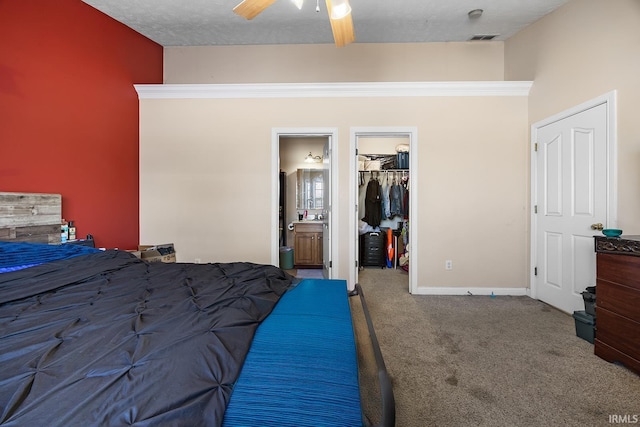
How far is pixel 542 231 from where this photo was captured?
296 centimetres

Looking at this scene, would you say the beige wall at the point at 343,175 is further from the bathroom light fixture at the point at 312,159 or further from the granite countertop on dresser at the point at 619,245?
Result: the bathroom light fixture at the point at 312,159

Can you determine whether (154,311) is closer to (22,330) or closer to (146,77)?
(22,330)

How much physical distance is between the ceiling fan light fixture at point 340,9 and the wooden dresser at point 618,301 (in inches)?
88.6

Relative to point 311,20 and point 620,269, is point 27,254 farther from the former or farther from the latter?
point 620,269

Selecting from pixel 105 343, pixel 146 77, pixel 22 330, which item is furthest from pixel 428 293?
pixel 146 77

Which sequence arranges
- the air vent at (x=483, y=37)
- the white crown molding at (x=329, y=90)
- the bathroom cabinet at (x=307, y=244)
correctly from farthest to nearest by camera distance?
the bathroom cabinet at (x=307, y=244) < the air vent at (x=483, y=37) < the white crown molding at (x=329, y=90)

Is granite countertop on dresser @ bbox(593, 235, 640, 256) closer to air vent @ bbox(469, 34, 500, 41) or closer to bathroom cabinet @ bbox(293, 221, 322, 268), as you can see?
air vent @ bbox(469, 34, 500, 41)

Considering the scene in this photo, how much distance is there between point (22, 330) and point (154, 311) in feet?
1.36

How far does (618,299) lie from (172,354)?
2565mm

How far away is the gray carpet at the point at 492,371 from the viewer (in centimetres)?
140

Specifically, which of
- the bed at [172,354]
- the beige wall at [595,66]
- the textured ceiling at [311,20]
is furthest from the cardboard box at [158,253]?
the beige wall at [595,66]

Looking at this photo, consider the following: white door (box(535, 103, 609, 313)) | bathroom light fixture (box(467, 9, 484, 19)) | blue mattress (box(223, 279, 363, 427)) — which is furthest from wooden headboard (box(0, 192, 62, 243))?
white door (box(535, 103, 609, 313))

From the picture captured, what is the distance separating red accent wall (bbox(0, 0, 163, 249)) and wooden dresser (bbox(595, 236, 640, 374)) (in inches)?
172

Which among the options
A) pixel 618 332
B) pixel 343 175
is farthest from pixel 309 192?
pixel 618 332
